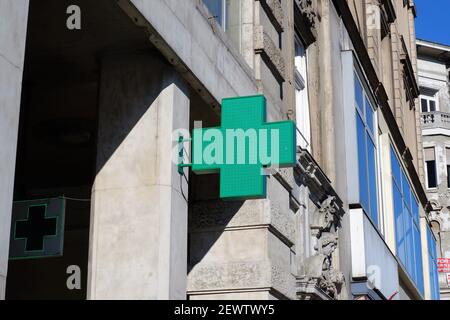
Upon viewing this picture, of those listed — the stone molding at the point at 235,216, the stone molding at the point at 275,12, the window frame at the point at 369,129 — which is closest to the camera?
the stone molding at the point at 235,216

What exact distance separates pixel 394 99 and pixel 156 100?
2107 centimetres

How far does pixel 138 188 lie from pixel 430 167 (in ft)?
134

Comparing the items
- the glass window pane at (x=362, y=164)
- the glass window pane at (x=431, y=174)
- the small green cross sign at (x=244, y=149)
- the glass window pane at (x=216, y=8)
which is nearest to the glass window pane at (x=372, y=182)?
the glass window pane at (x=362, y=164)

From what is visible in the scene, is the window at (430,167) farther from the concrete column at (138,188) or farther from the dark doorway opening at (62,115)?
the concrete column at (138,188)

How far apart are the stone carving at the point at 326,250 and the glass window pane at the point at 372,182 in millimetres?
4201

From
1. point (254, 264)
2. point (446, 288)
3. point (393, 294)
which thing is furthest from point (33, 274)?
point (446, 288)

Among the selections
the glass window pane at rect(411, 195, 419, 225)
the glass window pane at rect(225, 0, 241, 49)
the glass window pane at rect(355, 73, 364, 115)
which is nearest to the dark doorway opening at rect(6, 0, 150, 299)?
the glass window pane at rect(225, 0, 241, 49)

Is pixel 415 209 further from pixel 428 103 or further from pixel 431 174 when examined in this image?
pixel 428 103

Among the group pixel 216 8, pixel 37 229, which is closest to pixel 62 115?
pixel 216 8

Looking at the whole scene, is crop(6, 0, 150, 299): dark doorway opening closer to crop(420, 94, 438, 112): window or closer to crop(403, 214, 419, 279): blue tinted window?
crop(403, 214, 419, 279): blue tinted window

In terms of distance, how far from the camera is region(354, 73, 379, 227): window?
19938 millimetres

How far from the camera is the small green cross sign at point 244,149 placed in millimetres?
9969

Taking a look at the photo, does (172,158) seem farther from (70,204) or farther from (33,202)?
(70,204)

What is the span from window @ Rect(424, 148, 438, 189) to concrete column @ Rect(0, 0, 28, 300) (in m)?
43.2
